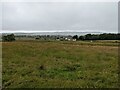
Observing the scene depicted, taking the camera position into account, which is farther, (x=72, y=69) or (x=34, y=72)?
(x=72, y=69)

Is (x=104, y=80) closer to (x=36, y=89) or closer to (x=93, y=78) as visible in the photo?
(x=93, y=78)

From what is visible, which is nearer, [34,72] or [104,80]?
[104,80]

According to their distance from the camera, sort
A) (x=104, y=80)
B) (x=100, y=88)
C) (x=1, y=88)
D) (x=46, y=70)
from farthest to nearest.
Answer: (x=46, y=70) < (x=104, y=80) < (x=1, y=88) < (x=100, y=88)

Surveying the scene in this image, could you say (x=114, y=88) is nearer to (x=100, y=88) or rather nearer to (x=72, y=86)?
(x=100, y=88)

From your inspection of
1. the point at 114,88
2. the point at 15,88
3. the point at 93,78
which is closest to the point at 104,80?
the point at 93,78

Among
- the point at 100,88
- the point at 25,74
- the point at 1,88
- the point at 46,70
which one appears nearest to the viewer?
the point at 100,88

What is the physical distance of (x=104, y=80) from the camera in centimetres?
1176

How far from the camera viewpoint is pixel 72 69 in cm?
1558

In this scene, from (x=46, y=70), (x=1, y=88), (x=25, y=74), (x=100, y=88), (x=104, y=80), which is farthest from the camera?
(x=46, y=70)

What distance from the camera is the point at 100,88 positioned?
9.85 m

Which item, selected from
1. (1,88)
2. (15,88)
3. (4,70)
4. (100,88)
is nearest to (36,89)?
(15,88)

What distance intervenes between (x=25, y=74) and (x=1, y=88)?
334cm

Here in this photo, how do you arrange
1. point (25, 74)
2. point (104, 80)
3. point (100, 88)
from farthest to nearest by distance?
point (25, 74) → point (104, 80) → point (100, 88)

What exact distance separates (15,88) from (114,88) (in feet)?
13.3
